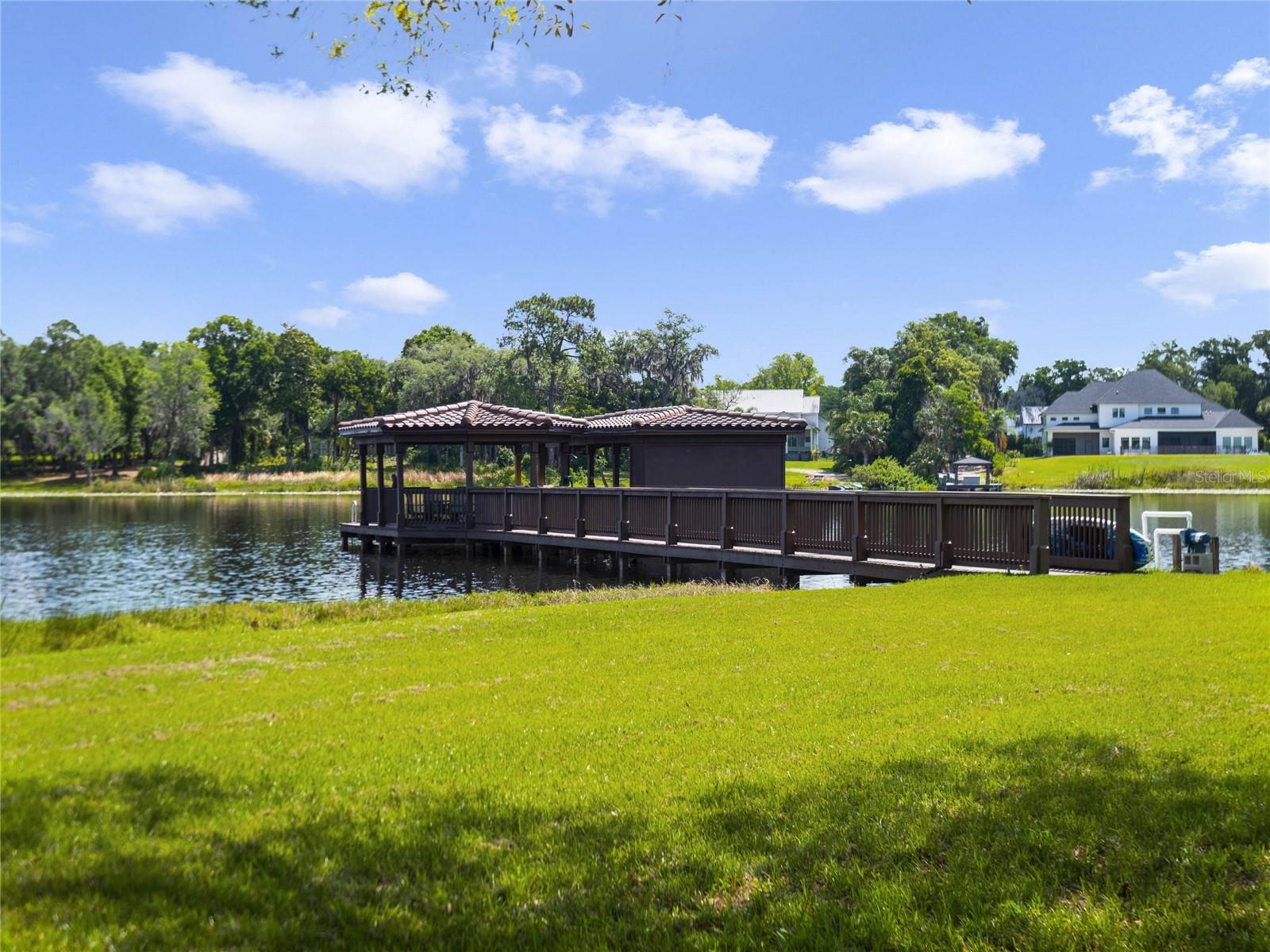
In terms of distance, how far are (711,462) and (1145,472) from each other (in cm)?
4895

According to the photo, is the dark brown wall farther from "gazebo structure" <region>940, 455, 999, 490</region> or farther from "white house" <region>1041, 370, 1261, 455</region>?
"white house" <region>1041, 370, 1261, 455</region>

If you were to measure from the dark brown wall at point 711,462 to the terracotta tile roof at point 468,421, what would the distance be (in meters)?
3.01

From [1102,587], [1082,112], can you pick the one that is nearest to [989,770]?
[1102,587]

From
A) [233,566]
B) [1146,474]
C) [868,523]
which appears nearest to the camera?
[868,523]

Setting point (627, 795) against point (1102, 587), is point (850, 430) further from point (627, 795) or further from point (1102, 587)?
point (627, 795)

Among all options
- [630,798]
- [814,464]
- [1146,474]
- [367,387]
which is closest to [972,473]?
[1146,474]

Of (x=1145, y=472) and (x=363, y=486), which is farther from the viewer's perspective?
(x=1145, y=472)

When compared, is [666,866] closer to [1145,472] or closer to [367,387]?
[1145,472]

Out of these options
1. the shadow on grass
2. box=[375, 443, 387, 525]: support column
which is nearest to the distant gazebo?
box=[375, 443, 387, 525]: support column

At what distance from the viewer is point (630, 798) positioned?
434cm

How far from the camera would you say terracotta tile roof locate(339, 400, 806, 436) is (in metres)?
24.9

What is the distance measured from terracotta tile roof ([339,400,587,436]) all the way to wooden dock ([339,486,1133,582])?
223cm

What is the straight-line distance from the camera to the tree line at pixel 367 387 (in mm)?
62719

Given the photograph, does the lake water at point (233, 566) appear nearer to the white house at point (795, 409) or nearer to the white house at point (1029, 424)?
the white house at point (795, 409)
